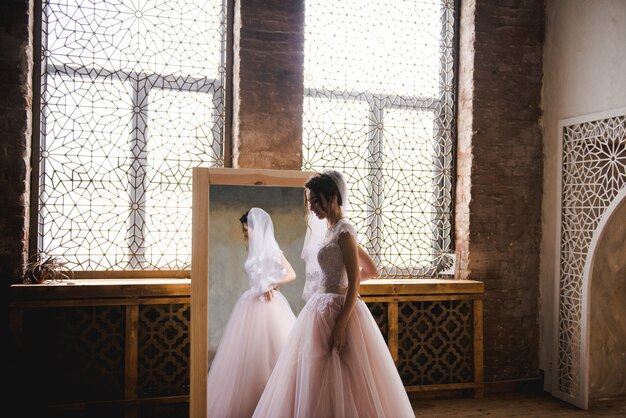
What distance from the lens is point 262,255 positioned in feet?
13.0

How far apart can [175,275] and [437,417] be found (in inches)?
94.5

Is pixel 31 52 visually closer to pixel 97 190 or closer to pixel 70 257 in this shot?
pixel 97 190

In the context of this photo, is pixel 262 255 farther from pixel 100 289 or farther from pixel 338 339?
pixel 100 289

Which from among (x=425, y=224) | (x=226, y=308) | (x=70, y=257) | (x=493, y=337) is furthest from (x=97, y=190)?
(x=493, y=337)

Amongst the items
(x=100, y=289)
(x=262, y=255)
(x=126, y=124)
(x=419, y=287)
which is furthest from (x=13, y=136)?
(x=419, y=287)

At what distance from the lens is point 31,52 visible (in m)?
4.41

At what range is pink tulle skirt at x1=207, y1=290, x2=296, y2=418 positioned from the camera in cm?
394

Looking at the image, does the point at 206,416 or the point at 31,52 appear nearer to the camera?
the point at 206,416

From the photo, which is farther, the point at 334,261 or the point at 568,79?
the point at 568,79

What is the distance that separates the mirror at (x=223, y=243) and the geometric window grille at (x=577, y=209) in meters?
2.52

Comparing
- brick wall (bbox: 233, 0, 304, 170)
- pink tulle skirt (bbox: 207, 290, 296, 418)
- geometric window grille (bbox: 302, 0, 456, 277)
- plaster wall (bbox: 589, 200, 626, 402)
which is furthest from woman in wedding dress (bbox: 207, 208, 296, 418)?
plaster wall (bbox: 589, 200, 626, 402)

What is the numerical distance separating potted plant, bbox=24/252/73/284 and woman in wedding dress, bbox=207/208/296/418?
144cm

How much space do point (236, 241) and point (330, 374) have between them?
1.12m

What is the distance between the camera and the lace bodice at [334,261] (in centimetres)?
360
